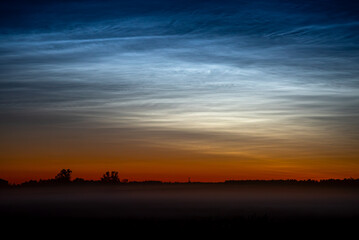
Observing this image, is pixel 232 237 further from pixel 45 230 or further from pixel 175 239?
pixel 45 230

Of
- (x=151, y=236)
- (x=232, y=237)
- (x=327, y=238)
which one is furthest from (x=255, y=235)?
(x=151, y=236)

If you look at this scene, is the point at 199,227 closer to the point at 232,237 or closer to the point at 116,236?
the point at 232,237

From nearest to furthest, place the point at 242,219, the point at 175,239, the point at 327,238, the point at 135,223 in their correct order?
the point at 175,239 → the point at 327,238 → the point at 135,223 → the point at 242,219

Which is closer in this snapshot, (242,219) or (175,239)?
(175,239)

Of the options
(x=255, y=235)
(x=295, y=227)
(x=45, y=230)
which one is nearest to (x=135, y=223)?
(x=45, y=230)

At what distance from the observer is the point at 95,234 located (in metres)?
37.7

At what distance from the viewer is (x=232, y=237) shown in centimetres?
3766

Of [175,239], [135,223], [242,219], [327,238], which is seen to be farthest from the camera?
[242,219]

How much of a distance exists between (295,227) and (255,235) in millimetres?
5740

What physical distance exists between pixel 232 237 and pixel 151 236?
6036 millimetres

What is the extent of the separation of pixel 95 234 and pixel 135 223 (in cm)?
464

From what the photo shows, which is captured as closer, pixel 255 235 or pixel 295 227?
pixel 255 235

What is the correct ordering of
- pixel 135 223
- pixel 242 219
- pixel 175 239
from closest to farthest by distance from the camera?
1. pixel 175 239
2. pixel 135 223
3. pixel 242 219

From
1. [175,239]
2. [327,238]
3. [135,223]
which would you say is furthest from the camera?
[135,223]
